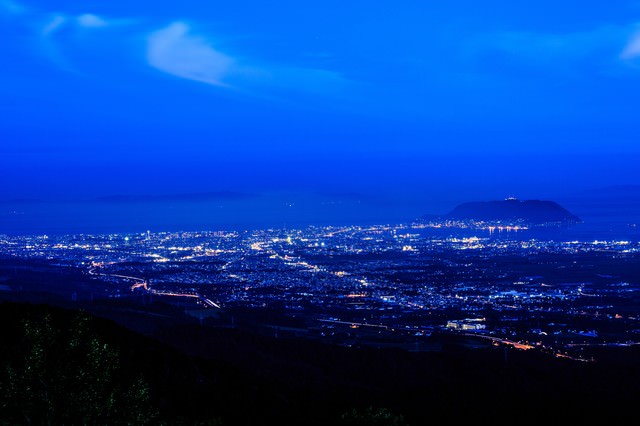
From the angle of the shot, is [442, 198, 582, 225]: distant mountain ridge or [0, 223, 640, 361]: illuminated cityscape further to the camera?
[442, 198, 582, 225]: distant mountain ridge

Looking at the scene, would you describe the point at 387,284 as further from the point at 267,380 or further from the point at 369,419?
the point at 369,419

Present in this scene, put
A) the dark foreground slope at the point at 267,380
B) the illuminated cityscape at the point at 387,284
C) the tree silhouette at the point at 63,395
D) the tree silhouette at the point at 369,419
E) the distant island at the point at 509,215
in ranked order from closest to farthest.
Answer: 1. the tree silhouette at the point at 63,395
2. the dark foreground slope at the point at 267,380
3. the tree silhouette at the point at 369,419
4. the illuminated cityscape at the point at 387,284
5. the distant island at the point at 509,215

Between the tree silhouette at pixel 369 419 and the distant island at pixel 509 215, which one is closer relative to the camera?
the tree silhouette at pixel 369 419

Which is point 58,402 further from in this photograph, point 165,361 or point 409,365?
point 409,365

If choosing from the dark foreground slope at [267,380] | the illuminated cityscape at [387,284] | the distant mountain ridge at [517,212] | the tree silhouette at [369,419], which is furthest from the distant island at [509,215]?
the tree silhouette at [369,419]

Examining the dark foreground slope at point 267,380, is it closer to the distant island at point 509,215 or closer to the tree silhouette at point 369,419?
the tree silhouette at point 369,419

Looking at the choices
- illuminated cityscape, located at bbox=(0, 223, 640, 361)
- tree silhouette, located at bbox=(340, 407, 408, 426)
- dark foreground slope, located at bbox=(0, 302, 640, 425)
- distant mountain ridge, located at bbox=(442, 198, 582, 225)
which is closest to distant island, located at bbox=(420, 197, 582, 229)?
distant mountain ridge, located at bbox=(442, 198, 582, 225)

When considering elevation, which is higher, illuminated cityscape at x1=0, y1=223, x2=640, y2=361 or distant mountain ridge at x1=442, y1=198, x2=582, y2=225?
distant mountain ridge at x1=442, y1=198, x2=582, y2=225

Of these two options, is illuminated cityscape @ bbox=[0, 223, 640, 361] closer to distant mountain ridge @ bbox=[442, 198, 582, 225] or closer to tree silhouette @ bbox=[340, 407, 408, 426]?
tree silhouette @ bbox=[340, 407, 408, 426]
